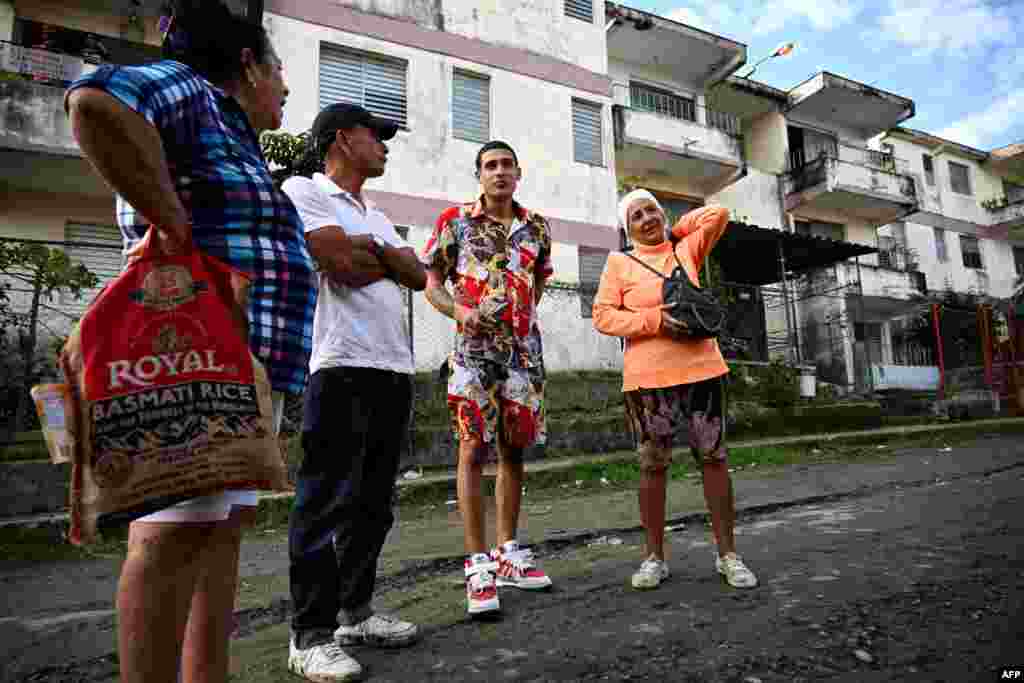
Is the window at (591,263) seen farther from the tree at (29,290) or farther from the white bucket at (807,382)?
the tree at (29,290)

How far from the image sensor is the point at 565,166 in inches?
518

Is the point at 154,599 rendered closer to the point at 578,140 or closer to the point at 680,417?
the point at 680,417

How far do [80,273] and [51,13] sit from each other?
6.82 meters

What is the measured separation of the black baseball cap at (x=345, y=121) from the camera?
239cm

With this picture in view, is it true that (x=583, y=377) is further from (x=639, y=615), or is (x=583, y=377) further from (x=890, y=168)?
(x=890, y=168)

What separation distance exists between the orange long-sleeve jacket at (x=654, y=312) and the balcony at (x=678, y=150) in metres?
12.0

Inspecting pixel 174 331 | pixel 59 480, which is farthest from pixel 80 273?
pixel 174 331

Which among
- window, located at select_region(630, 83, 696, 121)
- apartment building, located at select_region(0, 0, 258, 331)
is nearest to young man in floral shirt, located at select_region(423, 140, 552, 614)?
apartment building, located at select_region(0, 0, 258, 331)

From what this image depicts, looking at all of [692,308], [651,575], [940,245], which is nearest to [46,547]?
[651,575]

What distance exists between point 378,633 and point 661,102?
1670 centimetres

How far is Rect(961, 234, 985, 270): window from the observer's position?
2348 centimetres

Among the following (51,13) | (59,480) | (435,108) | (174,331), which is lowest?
(59,480)

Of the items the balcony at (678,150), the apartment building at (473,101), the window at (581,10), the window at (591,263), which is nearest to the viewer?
the apartment building at (473,101)

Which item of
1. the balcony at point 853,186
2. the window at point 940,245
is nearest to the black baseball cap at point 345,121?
the balcony at point 853,186
